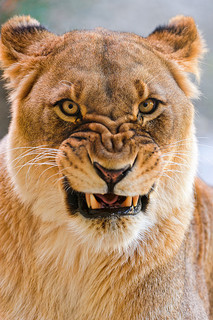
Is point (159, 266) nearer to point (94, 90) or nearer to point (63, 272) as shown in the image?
point (63, 272)

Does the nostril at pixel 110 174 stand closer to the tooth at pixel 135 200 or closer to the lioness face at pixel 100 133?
the lioness face at pixel 100 133

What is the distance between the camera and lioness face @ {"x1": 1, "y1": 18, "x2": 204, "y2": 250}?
4.40 feet

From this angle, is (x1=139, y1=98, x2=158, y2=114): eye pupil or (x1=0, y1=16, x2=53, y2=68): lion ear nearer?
(x1=139, y1=98, x2=158, y2=114): eye pupil

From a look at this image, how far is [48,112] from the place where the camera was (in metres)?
1.50

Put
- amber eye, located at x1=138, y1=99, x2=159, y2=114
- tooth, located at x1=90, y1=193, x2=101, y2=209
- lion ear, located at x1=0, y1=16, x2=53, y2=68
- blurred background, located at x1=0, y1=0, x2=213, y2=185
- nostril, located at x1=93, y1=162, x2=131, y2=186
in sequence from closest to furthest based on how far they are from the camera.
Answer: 1. nostril, located at x1=93, y1=162, x2=131, y2=186
2. tooth, located at x1=90, y1=193, x2=101, y2=209
3. amber eye, located at x1=138, y1=99, x2=159, y2=114
4. lion ear, located at x1=0, y1=16, x2=53, y2=68
5. blurred background, located at x1=0, y1=0, x2=213, y2=185

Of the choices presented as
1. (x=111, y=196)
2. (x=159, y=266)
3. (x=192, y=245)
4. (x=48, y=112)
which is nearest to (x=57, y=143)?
(x=48, y=112)

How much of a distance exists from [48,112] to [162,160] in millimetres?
406

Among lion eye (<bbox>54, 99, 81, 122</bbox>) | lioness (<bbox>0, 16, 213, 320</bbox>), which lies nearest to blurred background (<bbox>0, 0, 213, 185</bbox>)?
lioness (<bbox>0, 16, 213, 320</bbox>)

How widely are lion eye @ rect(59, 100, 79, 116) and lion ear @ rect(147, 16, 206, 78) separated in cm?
50

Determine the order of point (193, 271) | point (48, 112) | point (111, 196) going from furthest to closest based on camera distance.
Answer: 1. point (193, 271)
2. point (48, 112)
3. point (111, 196)

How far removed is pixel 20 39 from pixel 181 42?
2.14 feet

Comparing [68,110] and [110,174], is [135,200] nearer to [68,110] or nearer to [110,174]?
[110,174]

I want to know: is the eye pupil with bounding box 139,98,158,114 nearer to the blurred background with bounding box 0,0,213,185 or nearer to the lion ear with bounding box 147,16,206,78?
the lion ear with bounding box 147,16,206,78

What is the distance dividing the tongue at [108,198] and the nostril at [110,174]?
0.10 meters
